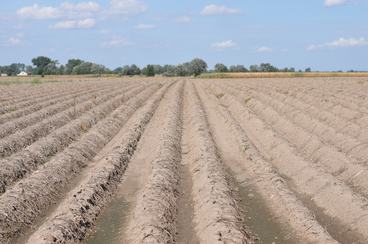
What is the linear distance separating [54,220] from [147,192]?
235 cm

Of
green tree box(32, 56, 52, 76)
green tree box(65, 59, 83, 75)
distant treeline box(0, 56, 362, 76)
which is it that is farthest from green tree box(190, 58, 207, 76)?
green tree box(32, 56, 52, 76)

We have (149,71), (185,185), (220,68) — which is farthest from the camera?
(220,68)

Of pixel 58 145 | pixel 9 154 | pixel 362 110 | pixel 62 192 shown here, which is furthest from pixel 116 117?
pixel 62 192

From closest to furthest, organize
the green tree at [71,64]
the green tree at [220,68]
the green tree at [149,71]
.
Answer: the green tree at [149,71] → the green tree at [220,68] → the green tree at [71,64]

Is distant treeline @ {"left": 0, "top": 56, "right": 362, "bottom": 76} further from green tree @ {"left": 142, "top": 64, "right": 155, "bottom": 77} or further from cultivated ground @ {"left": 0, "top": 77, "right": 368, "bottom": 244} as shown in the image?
cultivated ground @ {"left": 0, "top": 77, "right": 368, "bottom": 244}

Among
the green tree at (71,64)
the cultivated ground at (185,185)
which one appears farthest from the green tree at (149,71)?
the cultivated ground at (185,185)

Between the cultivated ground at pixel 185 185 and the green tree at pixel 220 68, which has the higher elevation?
the cultivated ground at pixel 185 185

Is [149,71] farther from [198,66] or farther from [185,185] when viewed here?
[185,185]

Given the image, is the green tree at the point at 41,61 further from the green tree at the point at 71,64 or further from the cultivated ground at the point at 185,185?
the cultivated ground at the point at 185,185

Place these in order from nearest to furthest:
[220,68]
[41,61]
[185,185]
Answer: [185,185] → [220,68] → [41,61]

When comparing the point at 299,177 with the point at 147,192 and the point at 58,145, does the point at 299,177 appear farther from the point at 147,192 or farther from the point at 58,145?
the point at 58,145

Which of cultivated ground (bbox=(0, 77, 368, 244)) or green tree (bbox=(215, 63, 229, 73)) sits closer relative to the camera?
cultivated ground (bbox=(0, 77, 368, 244))

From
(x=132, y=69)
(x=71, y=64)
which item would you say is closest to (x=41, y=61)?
(x=71, y=64)

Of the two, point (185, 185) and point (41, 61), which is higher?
point (185, 185)
